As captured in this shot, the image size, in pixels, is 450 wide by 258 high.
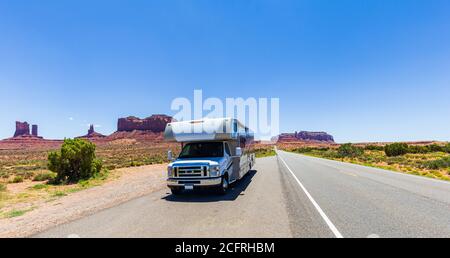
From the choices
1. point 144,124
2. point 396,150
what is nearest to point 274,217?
point 396,150

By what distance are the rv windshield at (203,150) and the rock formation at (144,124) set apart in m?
161

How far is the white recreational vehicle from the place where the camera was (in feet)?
31.3

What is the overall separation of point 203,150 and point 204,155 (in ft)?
0.90

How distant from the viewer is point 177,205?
8359 mm

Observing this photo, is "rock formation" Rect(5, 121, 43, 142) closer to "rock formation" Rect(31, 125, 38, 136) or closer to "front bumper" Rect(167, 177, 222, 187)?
"rock formation" Rect(31, 125, 38, 136)

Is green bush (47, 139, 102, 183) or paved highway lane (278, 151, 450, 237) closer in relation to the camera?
paved highway lane (278, 151, 450, 237)

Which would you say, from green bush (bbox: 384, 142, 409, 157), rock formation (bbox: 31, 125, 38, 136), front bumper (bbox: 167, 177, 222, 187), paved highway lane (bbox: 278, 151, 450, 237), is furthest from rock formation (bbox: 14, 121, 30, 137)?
paved highway lane (bbox: 278, 151, 450, 237)

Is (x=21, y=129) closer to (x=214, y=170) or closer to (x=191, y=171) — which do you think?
(x=191, y=171)

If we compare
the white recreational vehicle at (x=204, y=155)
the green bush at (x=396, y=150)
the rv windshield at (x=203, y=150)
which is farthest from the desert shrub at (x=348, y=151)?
the rv windshield at (x=203, y=150)

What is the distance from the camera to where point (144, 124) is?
560ft
